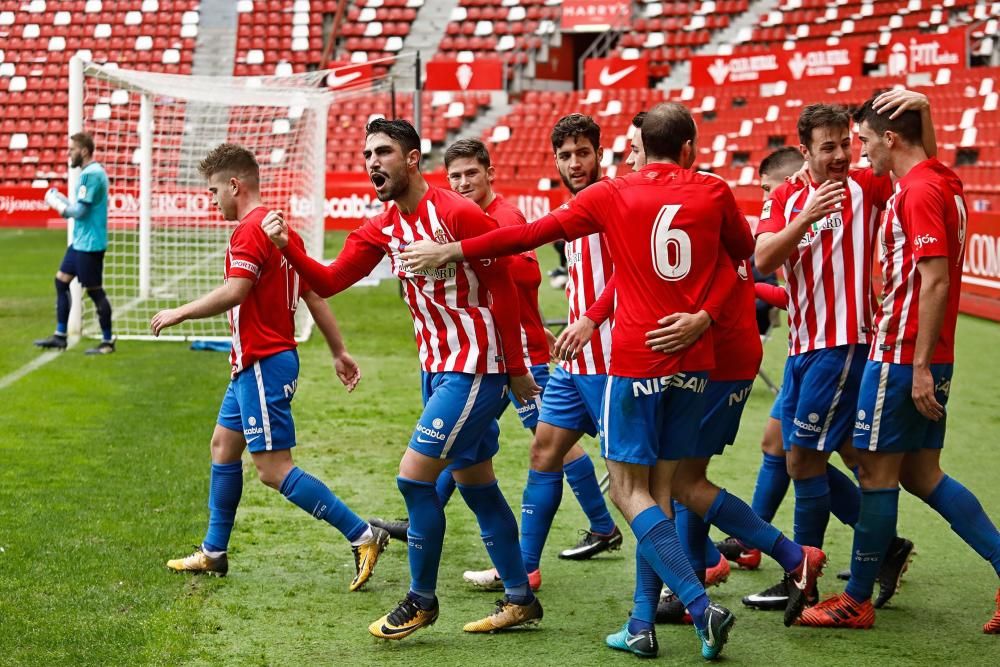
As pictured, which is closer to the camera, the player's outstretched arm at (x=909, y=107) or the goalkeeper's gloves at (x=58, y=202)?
the player's outstretched arm at (x=909, y=107)

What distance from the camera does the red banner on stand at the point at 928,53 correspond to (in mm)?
20953

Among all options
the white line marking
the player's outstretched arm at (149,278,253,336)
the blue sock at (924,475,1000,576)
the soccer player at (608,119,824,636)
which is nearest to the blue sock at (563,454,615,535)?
the soccer player at (608,119,824,636)

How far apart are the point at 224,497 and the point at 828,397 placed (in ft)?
8.13

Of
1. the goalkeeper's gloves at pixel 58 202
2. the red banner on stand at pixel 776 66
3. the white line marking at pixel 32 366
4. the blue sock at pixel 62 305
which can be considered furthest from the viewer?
the red banner on stand at pixel 776 66

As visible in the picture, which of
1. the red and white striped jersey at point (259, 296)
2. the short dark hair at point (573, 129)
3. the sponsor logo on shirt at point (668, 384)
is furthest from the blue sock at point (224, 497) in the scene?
the sponsor logo on shirt at point (668, 384)

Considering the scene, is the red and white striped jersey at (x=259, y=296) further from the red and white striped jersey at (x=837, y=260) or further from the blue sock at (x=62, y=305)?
the blue sock at (x=62, y=305)

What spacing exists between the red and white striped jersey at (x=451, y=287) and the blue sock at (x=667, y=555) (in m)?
0.73

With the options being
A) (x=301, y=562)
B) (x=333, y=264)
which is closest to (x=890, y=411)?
(x=333, y=264)

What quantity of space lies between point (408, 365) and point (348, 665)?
6867 millimetres

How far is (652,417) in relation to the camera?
4.12 meters

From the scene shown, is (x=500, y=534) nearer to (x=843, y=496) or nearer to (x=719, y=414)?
(x=719, y=414)

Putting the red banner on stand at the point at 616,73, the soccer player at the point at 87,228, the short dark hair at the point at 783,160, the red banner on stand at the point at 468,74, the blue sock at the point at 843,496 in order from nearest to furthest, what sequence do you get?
the blue sock at the point at 843,496
the short dark hair at the point at 783,160
the soccer player at the point at 87,228
the red banner on stand at the point at 616,73
the red banner on stand at the point at 468,74

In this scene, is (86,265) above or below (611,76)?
below

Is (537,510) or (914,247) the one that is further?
(537,510)
